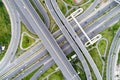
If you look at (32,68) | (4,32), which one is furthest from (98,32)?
(4,32)

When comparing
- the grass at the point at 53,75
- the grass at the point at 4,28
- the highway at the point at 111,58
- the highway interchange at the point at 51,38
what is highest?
the grass at the point at 4,28

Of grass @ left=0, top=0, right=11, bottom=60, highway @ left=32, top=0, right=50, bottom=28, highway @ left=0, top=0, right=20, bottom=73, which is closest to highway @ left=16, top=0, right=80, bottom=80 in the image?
highway @ left=32, top=0, right=50, bottom=28

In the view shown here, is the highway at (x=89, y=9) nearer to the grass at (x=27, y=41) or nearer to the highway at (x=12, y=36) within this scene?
the grass at (x=27, y=41)

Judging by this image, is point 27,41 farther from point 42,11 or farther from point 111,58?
point 111,58

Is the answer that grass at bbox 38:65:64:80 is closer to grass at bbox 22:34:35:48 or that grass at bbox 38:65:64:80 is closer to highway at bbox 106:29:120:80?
grass at bbox 22:34:35:48

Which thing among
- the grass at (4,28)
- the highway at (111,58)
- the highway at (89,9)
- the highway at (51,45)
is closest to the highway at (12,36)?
the grass at (4,28)

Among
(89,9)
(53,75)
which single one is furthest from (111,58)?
(53,75)

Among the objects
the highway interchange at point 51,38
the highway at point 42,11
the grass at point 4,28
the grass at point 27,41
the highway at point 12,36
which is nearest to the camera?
the highway interchange at point 51,38
